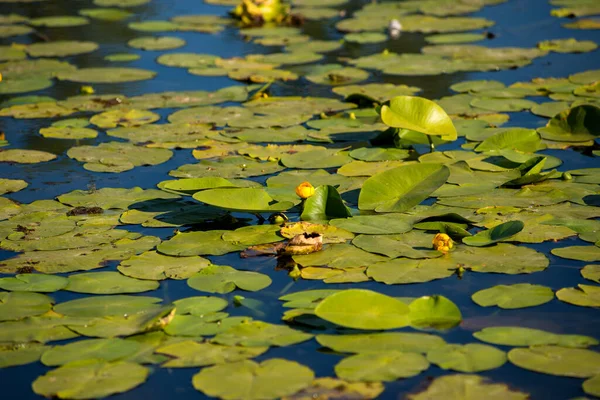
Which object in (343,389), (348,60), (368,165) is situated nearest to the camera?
(343,389)

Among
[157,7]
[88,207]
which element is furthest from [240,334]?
[157,7]

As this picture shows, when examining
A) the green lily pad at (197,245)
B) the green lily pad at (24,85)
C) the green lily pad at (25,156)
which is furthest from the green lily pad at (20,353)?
the green lily pad at (24,85)

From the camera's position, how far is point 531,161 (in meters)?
3.85

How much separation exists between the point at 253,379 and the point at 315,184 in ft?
5.47

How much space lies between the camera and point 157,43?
21.9ft

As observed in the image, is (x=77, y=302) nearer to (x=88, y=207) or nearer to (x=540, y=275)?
A: (x=88, y=207)

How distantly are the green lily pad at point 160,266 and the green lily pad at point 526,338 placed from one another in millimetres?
1057

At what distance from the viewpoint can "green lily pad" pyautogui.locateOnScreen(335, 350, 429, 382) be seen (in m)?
2.28

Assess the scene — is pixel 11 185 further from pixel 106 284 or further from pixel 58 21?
pixel 58 21

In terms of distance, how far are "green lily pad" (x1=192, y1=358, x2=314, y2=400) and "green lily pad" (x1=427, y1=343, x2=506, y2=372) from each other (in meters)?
0.37

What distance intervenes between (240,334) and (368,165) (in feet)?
5.55

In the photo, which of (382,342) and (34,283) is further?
(34,283)

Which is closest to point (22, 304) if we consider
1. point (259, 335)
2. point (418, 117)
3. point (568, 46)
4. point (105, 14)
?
point (259, 335)

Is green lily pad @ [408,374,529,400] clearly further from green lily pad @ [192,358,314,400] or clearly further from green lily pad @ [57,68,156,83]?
green lily pad @ [57,68,156,83]
